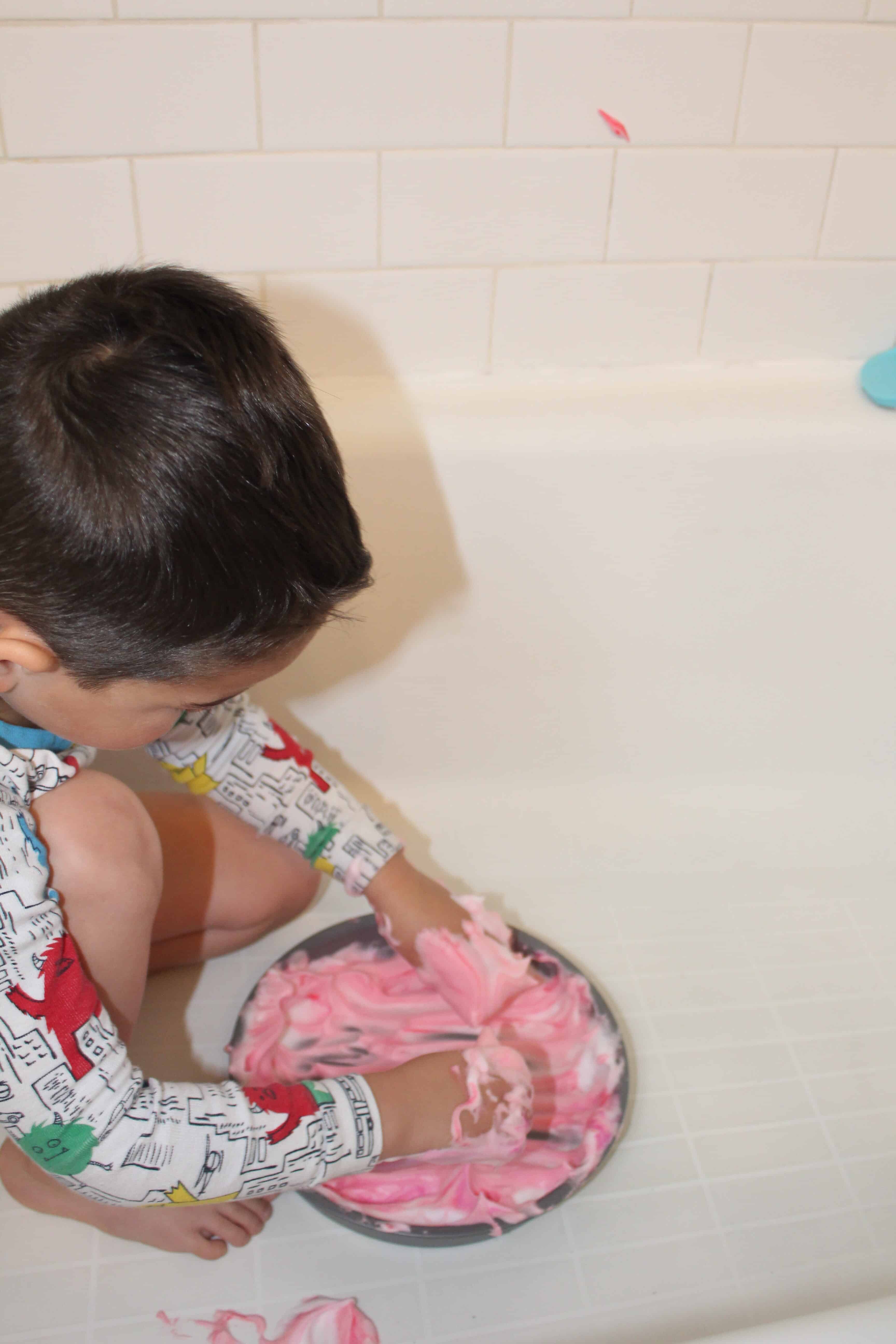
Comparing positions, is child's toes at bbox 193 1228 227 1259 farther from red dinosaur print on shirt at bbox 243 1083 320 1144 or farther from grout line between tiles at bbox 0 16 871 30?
grout line between tiles at bbox 0 16 871 30

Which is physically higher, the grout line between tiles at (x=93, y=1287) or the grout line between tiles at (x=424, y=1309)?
the grout line between tiles at (x=93, y=1287)

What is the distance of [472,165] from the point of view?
3.48 ft

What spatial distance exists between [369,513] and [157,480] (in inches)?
21.3

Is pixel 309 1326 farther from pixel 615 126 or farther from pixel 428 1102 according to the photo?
pixel 615 126

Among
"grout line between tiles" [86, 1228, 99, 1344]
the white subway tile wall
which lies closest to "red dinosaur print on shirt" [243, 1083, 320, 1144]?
"grout line between tiles" [86, 1228, 99, 1344]


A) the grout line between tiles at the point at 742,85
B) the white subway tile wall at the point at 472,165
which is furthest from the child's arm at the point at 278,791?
the grout line between tiles at the point at 742,85

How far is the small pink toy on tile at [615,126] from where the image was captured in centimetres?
106

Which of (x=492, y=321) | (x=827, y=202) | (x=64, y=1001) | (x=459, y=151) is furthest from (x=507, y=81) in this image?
(x=64, y=1001)

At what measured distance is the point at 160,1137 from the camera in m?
0.72

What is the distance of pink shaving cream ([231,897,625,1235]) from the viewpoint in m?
0.86

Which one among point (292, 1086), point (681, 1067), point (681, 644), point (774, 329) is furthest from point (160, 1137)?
point (774, 329)

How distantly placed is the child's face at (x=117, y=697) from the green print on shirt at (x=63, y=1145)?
9.0 inches

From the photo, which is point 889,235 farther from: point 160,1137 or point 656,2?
point 160,1137

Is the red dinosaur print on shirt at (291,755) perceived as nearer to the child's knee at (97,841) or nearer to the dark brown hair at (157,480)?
the child's knee at (97,841)
